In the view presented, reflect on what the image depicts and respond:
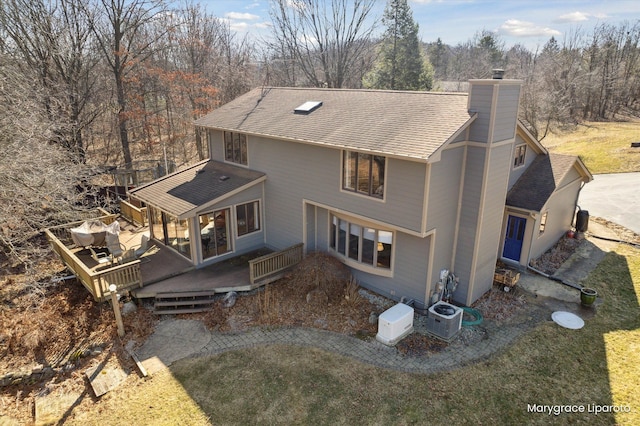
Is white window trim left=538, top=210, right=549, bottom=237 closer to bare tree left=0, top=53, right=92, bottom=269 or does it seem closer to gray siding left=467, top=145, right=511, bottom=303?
gray siding left=467, top=145, right=511, bottom=303

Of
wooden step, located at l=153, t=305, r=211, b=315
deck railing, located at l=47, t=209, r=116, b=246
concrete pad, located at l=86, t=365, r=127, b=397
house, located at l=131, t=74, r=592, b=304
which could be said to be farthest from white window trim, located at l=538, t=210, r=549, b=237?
deck railing, located at l=47, t=209, r=116, b=246

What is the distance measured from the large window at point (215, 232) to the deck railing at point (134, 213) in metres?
5.28

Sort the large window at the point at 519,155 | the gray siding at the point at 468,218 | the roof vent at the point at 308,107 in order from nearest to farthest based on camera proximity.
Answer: the gray siding at the point at 468,218 < the roof vent at the point at 308,107 < the large window at the point at 519,155

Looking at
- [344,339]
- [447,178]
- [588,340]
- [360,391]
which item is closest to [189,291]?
[344,339]

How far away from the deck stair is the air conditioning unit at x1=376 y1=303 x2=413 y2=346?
5567 millimetres

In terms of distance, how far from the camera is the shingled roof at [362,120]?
1064cm

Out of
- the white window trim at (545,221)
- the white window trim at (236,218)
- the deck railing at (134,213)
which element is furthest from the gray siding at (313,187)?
the white window trim at (545,221)

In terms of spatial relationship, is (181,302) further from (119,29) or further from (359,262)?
(119,29)

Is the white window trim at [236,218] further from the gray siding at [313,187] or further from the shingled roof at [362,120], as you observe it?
the shingled roof at [362,120]

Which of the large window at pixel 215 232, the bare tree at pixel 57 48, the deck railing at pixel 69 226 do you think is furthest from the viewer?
the bare tree at pixel 57 48

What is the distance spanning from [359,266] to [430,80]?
112ft

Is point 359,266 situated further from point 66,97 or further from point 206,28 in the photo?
point 206,28

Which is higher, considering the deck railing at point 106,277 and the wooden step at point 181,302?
the deck railing at point 106,277

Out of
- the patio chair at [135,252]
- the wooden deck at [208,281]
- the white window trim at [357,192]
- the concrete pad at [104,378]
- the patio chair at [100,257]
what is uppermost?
the white window trim at [357,192]
